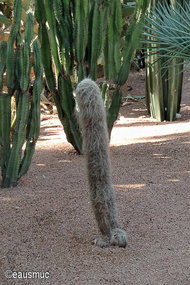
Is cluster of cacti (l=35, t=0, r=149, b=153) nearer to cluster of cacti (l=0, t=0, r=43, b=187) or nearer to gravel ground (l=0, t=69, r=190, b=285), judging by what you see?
gravel ground (l=0, t=69, r=190, b=285)

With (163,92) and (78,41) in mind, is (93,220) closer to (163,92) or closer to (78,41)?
(78,41)

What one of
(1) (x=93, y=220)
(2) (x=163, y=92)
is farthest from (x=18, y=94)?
(2) (x=163, y=92)

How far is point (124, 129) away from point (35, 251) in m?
3.48

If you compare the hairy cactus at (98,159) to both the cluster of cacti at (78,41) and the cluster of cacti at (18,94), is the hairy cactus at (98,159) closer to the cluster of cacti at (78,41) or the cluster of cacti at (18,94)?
the cluster of cacti at (18,94)

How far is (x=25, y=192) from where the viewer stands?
10.6 ft

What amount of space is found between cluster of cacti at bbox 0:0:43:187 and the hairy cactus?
105cm

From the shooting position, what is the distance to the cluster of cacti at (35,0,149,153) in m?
3.96

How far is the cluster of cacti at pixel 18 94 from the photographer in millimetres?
3188

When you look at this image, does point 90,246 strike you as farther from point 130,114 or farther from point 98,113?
point 130,114

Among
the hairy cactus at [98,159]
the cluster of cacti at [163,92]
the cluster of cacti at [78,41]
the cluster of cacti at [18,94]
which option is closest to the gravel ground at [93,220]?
the hairy cactus at [98,159]

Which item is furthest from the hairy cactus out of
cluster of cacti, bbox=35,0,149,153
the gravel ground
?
cluster of cacti, bbox=35,0,149,153

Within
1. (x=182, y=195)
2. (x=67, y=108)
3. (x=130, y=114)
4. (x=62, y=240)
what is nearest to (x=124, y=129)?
(x=130, y=114)

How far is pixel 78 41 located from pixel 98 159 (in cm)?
201

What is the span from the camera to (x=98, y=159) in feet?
7.54
